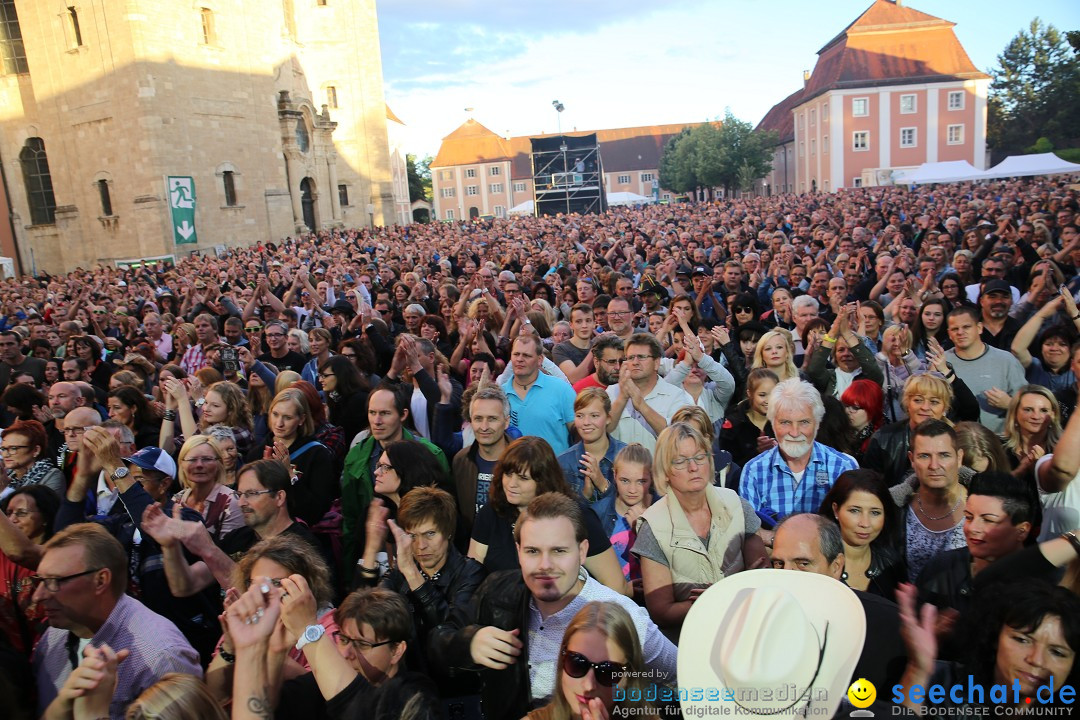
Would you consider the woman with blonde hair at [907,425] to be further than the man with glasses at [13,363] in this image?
No

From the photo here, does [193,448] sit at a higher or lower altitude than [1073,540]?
higher

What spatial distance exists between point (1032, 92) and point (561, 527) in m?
76.7

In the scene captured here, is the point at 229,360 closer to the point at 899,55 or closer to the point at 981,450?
the point at 981,450

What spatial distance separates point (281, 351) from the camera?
7.10 metres

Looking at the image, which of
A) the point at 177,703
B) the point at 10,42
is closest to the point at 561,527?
the point at 177,703

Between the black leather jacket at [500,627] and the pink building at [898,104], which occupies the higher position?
the pink building at [898,104]

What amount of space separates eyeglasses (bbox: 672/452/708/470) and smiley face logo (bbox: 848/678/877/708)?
1.19m

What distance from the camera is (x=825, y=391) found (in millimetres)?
5445

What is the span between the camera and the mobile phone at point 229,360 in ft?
21.4

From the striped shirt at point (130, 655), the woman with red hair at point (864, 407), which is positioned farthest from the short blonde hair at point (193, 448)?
the woman with red hair at point (864, 407)

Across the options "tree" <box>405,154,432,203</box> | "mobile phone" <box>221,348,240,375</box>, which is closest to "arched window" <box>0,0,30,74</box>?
"mobile phone" <box>221,348,240,375</box>

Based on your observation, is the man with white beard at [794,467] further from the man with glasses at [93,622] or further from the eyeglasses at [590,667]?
the man with glasses at [93,622]

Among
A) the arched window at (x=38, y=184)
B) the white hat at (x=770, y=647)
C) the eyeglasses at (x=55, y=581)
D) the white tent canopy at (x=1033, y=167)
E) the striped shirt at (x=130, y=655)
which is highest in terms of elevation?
the arched window at (x=38, y=184)

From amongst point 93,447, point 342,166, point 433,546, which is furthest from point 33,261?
point 433,546
